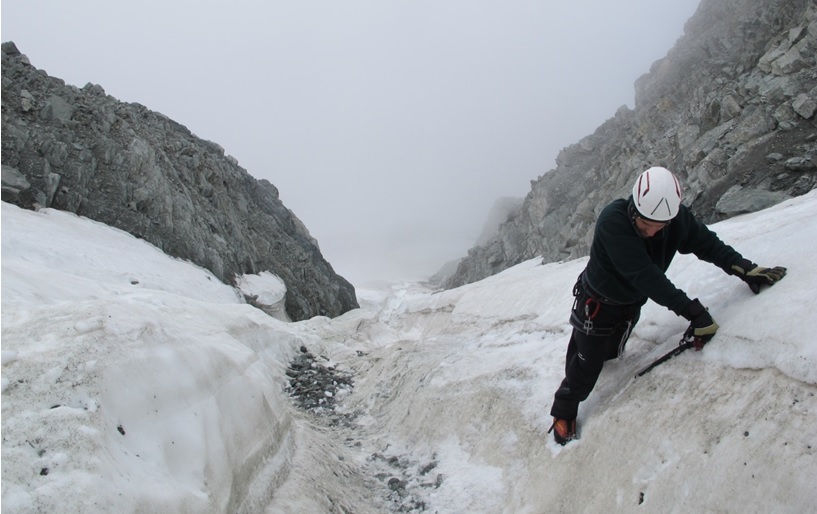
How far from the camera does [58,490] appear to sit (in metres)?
3.18

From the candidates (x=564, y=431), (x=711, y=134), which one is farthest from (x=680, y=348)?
(x=711, y=134)

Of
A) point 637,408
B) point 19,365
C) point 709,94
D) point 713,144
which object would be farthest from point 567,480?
point 709,94

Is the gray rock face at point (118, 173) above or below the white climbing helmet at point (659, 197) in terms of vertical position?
above

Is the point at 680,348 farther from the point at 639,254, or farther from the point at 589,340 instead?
the point at 639,254

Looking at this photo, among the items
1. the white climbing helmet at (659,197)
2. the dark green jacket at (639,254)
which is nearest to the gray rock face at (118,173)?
the dark green jacket at (639,254)

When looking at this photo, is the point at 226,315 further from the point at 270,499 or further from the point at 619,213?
the point at 619,213

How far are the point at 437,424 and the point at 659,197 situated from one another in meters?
4.87

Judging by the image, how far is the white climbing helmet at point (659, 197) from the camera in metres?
4.43

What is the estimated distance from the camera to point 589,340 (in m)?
5.20

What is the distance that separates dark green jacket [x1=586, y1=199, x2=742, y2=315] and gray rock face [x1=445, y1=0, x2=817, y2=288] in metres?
15.3

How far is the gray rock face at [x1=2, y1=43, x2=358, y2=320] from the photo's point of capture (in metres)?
24.6

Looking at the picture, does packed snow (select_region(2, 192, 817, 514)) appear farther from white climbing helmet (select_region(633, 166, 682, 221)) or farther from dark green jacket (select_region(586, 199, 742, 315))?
white climbing helmet (select_region(633, 166, 682, 221))

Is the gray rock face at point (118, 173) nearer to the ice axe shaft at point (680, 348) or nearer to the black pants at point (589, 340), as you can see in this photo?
the black pants at point (589, 340)

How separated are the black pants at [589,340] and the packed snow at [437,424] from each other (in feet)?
1.02
